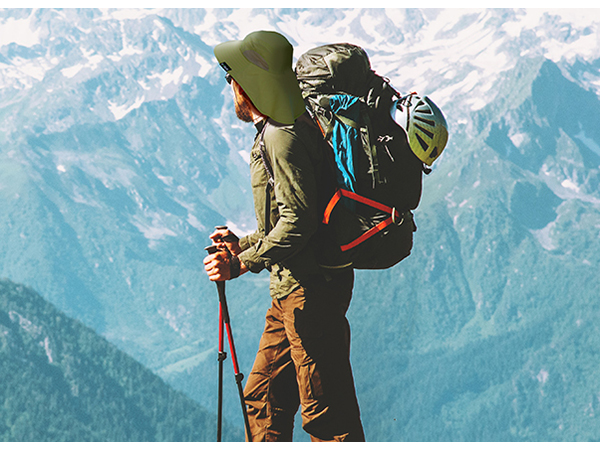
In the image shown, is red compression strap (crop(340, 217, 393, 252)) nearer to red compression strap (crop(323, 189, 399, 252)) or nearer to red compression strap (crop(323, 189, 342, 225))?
red compression strap (crop(323, 189, 399, 252))

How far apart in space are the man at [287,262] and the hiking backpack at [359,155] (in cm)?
12

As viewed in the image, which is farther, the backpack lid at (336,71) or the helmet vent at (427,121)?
the backpack lid at (336,71)

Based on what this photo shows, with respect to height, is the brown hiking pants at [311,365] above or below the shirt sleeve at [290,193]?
below

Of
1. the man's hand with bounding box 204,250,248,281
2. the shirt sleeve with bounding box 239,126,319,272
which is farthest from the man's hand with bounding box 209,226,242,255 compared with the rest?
the shirt sleeve with bounding box 239,126,319,272

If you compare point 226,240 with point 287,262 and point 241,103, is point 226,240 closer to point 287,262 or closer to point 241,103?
point 287,262

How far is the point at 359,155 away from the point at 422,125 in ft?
1.58

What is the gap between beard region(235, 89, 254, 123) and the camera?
5000 mm

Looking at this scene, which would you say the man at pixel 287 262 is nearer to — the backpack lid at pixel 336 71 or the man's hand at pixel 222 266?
the man's hand at pixel 222 266

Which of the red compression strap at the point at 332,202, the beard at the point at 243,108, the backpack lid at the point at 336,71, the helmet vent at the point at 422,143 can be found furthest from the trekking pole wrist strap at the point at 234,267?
the helmet vent at the point at 422,143

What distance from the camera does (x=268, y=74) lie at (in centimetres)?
479

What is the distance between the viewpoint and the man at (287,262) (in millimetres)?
4711

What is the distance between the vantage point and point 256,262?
483cm

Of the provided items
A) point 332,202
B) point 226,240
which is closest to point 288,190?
point 332,202

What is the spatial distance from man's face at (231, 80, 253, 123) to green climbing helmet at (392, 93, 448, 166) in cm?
104
